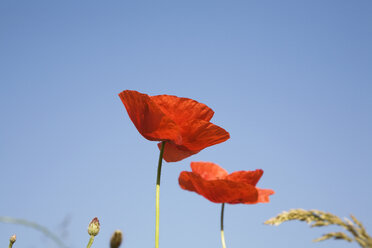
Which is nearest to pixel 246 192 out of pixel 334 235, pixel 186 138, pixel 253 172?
pixel 253 172

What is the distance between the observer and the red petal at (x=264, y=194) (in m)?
1.24

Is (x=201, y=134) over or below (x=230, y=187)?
over

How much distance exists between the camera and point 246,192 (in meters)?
1.21

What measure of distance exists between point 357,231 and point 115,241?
0.48 meters

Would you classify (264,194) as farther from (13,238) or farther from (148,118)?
(13,238)

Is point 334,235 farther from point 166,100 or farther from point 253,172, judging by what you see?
point 166,100

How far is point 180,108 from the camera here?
149 cm

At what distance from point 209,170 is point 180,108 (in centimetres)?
25

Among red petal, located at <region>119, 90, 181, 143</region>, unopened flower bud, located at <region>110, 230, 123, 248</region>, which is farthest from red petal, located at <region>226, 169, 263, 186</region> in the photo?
unopened flower bud, located at <region>110, 230, 123, 248</region>

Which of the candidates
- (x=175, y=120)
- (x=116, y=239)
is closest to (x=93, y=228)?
(x=175, y=120)

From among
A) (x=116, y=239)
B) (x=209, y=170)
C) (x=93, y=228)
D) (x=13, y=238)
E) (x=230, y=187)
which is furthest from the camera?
(x=13, y=238)

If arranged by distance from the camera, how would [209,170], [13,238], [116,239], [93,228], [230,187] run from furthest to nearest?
[13,238] < [93,228] < [209,170] < [230,187] < [116,239]

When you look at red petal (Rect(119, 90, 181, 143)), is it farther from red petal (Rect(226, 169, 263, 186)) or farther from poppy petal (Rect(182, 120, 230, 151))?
red petal (Rect(226, 169, 263, 186))

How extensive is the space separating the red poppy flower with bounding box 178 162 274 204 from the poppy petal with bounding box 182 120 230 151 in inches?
8.0
